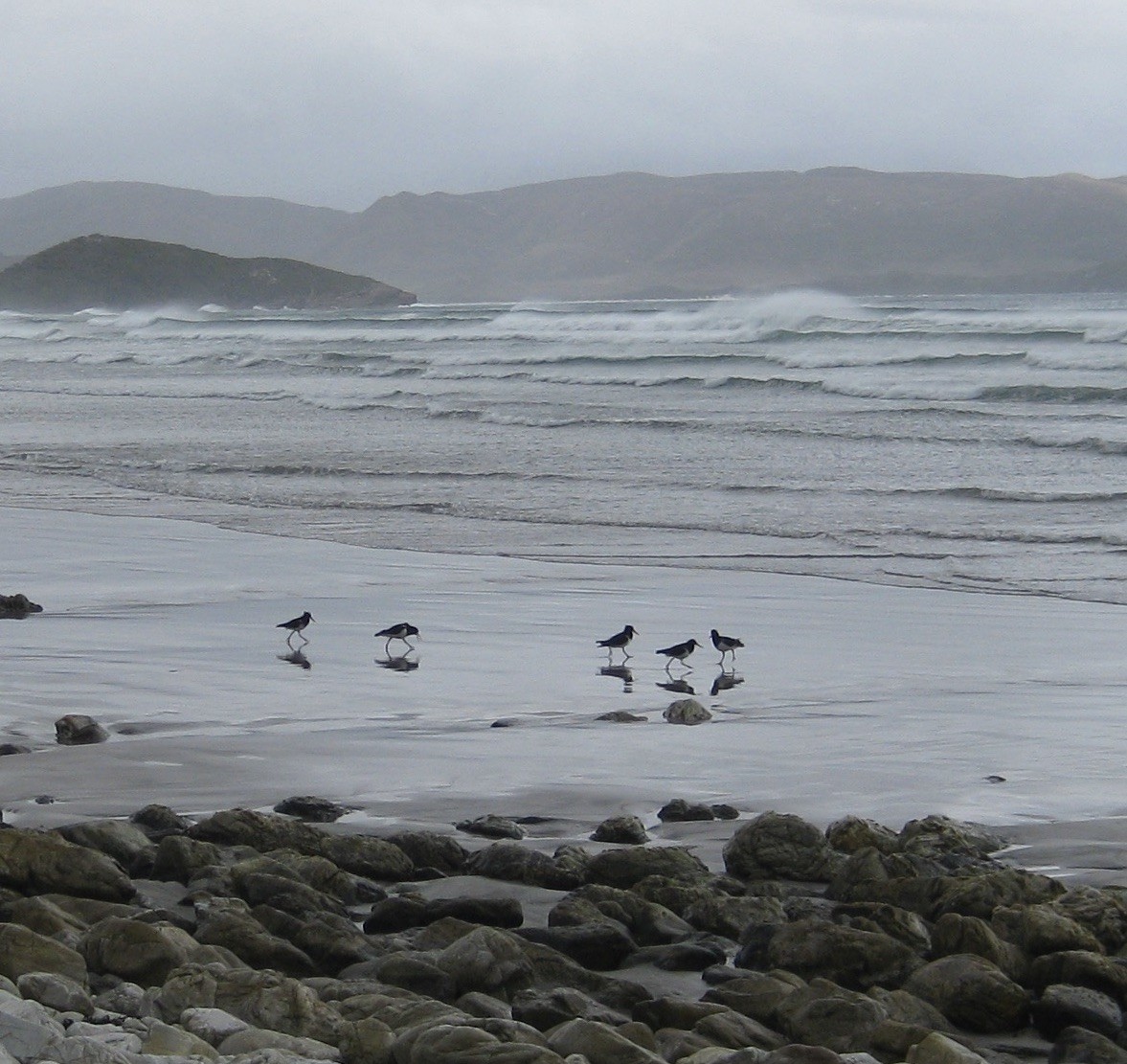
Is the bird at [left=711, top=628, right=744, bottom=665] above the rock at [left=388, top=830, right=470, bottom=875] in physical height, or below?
above

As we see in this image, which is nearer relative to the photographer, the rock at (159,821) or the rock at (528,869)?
the rock at (528,869)

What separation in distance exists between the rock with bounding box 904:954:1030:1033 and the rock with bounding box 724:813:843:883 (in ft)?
3.22

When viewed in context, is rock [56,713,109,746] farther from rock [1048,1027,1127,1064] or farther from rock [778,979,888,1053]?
rock [1048,1027,1127,1064]

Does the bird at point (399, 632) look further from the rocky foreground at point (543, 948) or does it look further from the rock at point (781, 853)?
the rock at point (781, 853)

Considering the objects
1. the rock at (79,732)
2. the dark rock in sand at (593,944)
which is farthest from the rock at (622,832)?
the rock at (79,732)

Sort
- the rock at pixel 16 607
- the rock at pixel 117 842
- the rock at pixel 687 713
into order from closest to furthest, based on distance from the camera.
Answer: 1. the rock at pixel 117 842
2. the rock at pixel 687 713
3. the rock at pixel 16 607

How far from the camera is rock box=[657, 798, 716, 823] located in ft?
18.9

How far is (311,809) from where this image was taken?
580 cm

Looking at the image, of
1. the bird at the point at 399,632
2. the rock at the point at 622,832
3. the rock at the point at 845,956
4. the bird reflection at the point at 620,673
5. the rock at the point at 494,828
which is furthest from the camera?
the bird at the point at 399,632

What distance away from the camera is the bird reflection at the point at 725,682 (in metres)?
7.90

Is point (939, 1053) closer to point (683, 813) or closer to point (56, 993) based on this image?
point (56, 993)

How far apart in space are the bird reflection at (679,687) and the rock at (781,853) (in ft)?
8.59

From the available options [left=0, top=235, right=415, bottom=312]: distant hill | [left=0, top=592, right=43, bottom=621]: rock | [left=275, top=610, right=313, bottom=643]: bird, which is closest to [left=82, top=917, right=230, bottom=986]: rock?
[left=275, top=610, right=313, bottom=643]: bird

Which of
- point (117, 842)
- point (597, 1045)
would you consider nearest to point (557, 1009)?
point (597, 1045)
